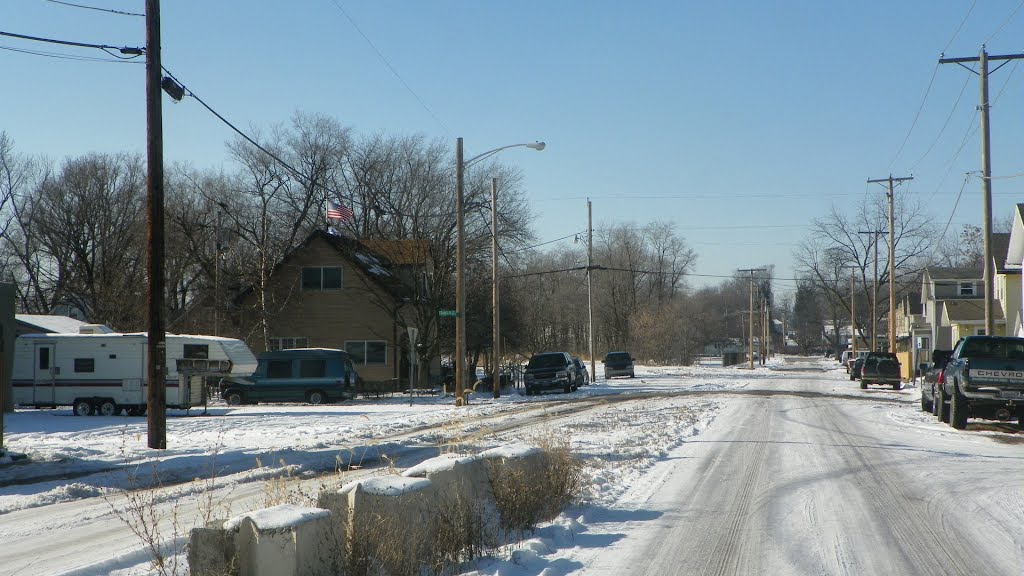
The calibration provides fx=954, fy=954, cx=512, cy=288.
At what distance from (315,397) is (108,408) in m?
8.98

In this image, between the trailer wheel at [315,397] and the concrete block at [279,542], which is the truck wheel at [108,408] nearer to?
the trailer wheel at [315,397]

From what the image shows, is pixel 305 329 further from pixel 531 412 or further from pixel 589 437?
pixel 589 437

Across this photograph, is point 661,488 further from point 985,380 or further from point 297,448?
point 985,380

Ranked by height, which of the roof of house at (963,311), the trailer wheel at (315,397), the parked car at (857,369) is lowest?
the parked car at (857,369)

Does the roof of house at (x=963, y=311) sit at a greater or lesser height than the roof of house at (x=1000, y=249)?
lesser

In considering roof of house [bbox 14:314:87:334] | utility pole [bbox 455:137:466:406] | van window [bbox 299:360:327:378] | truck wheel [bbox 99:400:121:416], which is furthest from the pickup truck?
roof of house [bbox 14:314:87:334]

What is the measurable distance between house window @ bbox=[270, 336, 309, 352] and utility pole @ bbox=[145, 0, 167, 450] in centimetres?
3069

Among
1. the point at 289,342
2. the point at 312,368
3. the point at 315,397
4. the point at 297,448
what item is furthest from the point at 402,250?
the point at 297,448

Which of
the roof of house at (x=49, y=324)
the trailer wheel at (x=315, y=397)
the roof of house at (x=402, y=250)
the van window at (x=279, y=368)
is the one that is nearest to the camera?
the roof of house at (x=49, y=324)

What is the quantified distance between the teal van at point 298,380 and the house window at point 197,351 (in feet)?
19.3

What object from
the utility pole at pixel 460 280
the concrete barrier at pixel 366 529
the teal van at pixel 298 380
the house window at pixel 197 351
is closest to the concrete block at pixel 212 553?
the concrete barrier at pixel 366 529

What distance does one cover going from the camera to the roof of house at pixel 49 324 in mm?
32125

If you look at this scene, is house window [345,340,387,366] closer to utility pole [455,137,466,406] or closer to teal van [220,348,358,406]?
teal van [220,348,358,406]

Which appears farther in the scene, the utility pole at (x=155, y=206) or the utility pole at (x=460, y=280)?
the utility pole at (x=460, y=280)
